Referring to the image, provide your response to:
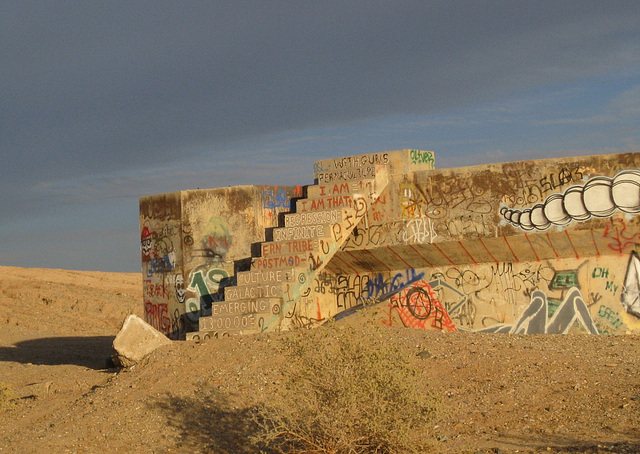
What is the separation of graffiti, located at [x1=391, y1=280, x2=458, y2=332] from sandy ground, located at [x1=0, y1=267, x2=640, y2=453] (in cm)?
190

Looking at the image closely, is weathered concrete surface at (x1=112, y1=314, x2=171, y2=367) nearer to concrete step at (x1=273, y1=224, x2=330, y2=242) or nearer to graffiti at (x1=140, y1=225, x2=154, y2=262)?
concrete step at (x1=273, y1=224, x2=330, y2=242)

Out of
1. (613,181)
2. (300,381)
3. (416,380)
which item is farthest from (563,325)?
(300,381)

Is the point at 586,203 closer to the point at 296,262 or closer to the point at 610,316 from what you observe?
the point at 610,316

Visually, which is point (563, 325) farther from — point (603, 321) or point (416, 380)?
point (416, 380)

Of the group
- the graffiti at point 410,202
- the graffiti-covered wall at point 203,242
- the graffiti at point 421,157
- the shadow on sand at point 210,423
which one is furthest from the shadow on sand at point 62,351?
the graffiti at point 421,157

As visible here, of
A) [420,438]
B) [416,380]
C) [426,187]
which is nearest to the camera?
[420,438]

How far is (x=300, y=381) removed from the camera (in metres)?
8.73

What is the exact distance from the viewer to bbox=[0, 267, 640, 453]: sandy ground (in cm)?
874

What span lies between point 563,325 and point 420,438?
7984mm

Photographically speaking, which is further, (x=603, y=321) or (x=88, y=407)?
(x=603, y=321)

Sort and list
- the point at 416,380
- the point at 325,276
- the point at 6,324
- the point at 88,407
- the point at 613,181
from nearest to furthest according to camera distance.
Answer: the point at 416,380
the point at 88,407
the point at 613,181
the point at 325,276
the point at 6,324

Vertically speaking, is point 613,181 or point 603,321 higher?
point 613,181

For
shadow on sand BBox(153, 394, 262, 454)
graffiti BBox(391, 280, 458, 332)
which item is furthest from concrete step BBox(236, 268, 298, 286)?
shadow on sand BBox(153, 394, 262, 454)

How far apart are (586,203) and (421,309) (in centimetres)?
389
